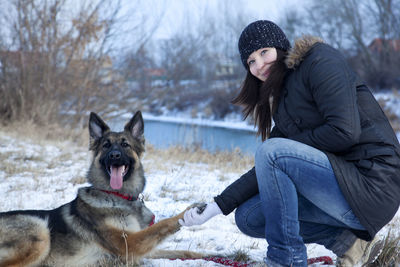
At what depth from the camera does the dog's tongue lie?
3.13 m

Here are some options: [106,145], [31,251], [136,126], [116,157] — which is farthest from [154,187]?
[31,251]

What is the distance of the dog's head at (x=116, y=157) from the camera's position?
3.19m

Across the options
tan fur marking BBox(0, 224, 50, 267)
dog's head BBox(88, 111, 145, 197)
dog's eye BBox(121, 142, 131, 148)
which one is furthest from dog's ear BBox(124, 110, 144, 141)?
tan fur marking BBox(0, 224, 50, 267)

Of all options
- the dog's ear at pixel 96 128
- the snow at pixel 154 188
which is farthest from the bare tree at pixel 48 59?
the dog's ear at pixel 96 128

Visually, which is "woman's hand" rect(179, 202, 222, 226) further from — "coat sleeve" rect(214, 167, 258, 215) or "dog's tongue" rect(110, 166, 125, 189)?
"dog's tongue" rect(110, 166, 125, 189)

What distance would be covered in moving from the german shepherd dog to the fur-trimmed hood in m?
1.39

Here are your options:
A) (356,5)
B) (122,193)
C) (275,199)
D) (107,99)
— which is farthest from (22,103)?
(356,5)

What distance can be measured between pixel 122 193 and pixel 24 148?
5291 millimetres

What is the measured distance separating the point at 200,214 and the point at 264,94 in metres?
1.01

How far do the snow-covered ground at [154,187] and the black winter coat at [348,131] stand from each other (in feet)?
3.61

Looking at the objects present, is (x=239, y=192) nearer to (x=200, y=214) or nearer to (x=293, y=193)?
(x=200, y=214)

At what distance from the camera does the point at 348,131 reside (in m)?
2.01

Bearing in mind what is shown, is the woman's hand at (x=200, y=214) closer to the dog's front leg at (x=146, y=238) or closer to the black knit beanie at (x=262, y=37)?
the dog's front leg at (x=146, y=238)

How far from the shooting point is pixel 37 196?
14.4ft
